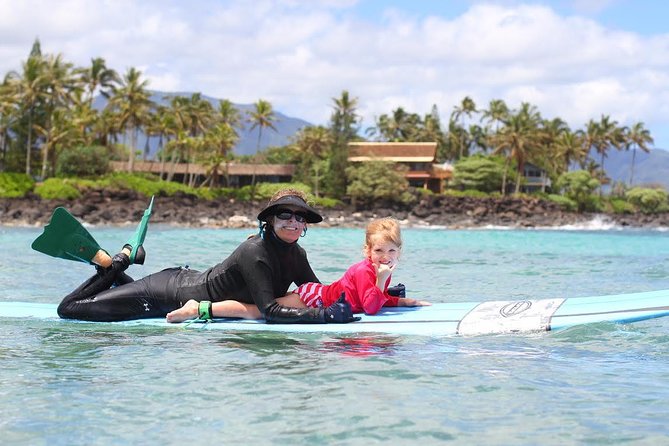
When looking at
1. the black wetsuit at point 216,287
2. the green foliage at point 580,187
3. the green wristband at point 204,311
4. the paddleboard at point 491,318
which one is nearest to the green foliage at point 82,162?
the green foliage at point 580,187

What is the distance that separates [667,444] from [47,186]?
52813 millimetres

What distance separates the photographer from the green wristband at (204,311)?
22.2 feet

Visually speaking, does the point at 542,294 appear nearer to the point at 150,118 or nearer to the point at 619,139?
the point at 150,118

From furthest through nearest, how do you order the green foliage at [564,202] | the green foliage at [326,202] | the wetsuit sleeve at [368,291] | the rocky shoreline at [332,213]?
the green foliage at [564,202] < the green foliage at [326,202] < the rocky shoreline at [332,213] < the wetsuit sleeve at [368,291]

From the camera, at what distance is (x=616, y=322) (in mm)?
6090

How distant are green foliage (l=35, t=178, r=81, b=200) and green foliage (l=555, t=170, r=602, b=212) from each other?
1840 inches

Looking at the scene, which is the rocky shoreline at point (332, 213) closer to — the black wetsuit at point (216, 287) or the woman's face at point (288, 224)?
the black wetsuit at point (216, 287)

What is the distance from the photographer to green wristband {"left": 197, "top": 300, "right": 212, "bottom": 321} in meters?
6.78

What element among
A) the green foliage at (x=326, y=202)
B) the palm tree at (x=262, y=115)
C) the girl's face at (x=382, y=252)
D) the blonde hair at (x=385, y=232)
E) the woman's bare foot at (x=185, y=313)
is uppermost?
the palm tree at (x=262, y=115)

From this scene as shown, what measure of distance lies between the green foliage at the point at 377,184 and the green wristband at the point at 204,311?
192 feet

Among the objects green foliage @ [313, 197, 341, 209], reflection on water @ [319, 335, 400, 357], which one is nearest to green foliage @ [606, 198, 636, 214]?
green foliage @ [313, 197, 341, 209]

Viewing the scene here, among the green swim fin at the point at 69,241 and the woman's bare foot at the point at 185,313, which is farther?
the green swim fin at the point at 69,241

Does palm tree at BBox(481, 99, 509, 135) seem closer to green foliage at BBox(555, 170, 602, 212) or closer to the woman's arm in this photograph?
green foliage at BBox(555, 170, 602, 212)

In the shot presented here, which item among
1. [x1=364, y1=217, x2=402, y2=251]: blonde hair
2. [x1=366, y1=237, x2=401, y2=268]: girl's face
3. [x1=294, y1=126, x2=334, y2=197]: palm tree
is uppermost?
[x1=294, y1=126, x2=334, y2=197]: palm tree
